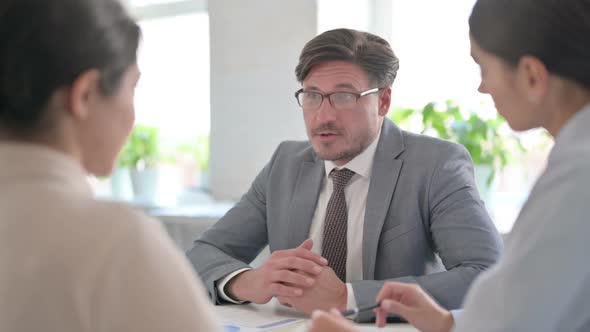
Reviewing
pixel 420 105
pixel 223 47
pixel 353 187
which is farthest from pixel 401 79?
pixel 353 187

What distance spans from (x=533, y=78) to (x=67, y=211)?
78cm

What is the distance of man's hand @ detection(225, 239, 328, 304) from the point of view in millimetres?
1848

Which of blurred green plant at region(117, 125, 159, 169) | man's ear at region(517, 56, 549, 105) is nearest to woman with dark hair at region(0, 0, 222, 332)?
man's ear at region(517, 56, 549, 105)

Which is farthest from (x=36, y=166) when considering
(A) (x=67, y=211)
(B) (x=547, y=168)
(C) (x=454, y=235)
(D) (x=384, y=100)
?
(D) (x=384, y=100)

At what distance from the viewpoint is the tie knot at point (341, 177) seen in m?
2.27

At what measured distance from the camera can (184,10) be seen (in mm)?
4496

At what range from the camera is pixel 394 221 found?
2.13m

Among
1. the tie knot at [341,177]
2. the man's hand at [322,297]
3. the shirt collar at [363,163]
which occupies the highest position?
the shirt collar at [363,163]

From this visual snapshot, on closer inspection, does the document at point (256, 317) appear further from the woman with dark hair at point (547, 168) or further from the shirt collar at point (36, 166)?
the shirt collar at point (36, 166)

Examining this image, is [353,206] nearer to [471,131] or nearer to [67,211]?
[471,131]

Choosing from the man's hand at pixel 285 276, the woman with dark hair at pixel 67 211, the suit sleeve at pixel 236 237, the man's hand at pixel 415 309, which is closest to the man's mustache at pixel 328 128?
the suit sleeve at pixel 236 237

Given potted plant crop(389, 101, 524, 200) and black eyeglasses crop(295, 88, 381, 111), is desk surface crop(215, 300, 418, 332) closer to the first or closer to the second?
black eyeglasses crop(295, 88, 381, 111)

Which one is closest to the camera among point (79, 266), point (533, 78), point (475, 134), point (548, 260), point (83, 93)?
point (79, 266)

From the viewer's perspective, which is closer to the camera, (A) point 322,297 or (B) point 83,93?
(B) point 83,93
